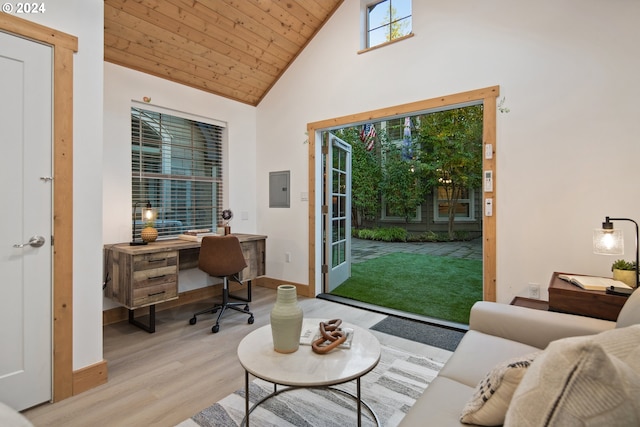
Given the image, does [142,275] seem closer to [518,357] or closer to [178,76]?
[178,76]

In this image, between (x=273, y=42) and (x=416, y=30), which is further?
(x=273, y=42)

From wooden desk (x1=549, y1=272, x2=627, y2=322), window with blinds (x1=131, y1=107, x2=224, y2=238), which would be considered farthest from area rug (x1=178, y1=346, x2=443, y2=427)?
window with blinds (x1=131, y1=107, x2=224, y2=238)

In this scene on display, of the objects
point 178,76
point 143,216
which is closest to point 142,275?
point 143,216

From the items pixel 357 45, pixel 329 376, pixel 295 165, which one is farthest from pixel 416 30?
pixel 329 376

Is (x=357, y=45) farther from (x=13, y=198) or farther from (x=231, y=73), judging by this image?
(x=13, y=198)

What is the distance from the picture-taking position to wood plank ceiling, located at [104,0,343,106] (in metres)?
3.12

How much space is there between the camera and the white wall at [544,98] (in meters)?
2.43

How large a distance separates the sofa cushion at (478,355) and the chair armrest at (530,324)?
0.15 feet

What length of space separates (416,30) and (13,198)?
143 inches

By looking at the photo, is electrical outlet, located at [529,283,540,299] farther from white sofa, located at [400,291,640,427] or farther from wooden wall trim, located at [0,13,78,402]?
wooden wall trim, located at [0,13,78,402]

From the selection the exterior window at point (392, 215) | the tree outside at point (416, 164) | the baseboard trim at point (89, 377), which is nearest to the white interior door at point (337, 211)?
the baseboard trim at point (89, 377)

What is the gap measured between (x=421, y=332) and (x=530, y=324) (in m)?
1.40

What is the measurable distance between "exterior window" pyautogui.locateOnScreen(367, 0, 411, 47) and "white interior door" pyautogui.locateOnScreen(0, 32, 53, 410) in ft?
10.3

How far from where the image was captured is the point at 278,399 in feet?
6.51
